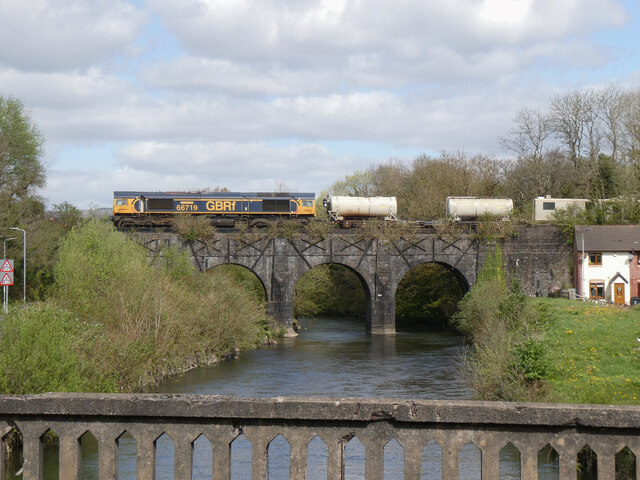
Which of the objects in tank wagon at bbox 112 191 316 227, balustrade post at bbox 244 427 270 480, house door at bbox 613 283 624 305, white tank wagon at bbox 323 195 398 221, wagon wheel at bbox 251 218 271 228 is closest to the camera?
balustrade post at bbox 244 427 270 480

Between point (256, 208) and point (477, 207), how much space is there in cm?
1466

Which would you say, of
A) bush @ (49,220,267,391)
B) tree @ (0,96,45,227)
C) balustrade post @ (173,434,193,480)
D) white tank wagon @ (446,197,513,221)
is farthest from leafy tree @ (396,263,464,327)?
balustrade post @ (173,434,193,480)

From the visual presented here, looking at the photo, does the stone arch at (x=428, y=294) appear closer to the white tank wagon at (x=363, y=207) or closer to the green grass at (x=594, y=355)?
the white tank wagon at (x=363, y=207)

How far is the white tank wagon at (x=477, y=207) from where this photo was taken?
4919 cm

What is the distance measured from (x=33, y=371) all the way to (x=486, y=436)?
522 inches

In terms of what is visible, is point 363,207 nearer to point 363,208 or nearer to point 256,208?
point 363,208

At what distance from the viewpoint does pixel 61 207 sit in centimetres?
5022

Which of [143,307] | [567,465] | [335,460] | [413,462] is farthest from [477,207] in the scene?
[335,460]

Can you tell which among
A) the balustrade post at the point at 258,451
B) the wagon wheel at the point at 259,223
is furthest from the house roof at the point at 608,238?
the balustrade post at the point at 258,451

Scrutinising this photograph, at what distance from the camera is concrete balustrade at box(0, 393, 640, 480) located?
6.91 meters

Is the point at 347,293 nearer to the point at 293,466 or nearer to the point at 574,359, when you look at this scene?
the point at 574,359

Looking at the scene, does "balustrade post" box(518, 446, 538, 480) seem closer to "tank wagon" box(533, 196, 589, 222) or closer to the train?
the train

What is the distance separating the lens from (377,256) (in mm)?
47594

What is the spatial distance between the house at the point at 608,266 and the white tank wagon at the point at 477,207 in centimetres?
511
